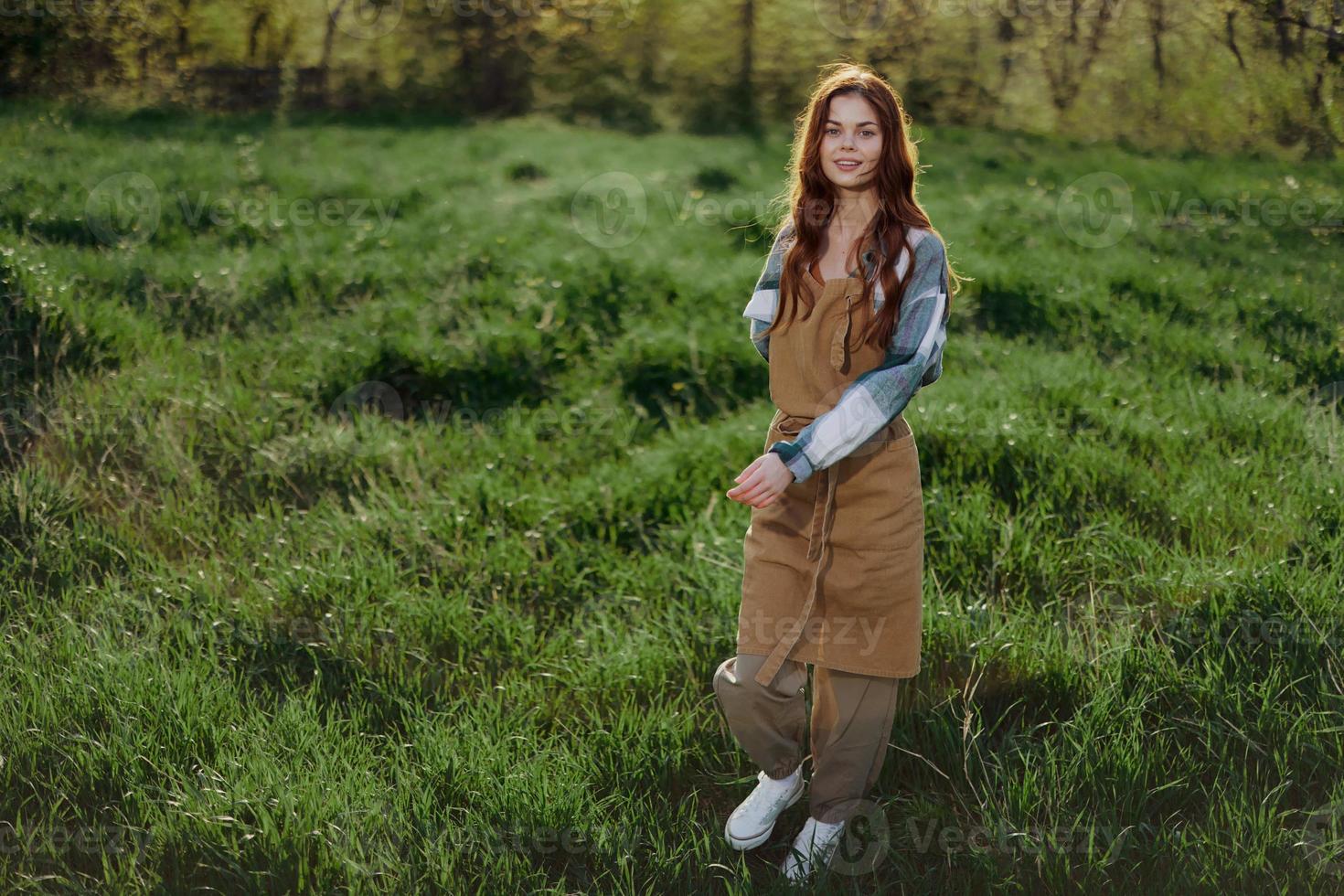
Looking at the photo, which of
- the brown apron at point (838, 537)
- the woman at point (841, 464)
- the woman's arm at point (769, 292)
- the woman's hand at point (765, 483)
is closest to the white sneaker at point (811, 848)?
the woman at point (841, 464)

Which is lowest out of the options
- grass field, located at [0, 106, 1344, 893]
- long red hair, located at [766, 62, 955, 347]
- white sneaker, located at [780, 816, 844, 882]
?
white sneaker, located at [780, 816, 844, 882]

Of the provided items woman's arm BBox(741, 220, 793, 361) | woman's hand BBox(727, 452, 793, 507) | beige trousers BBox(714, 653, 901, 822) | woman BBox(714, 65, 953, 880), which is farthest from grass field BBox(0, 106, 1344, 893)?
woman's arm BBox(741, 220, 793, 361)

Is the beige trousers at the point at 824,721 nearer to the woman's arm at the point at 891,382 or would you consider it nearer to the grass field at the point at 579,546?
the grass field at the point at 579,546

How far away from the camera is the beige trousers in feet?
7.41

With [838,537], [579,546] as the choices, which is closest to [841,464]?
[838,537]

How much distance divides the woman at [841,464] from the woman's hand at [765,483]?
1cm

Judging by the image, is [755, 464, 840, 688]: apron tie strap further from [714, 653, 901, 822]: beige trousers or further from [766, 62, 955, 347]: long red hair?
[766, 62, 955, 347]: long red hair

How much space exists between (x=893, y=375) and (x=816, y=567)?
0.45 m

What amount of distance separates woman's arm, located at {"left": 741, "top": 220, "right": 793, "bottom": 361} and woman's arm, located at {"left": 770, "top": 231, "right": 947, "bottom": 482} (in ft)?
0.92

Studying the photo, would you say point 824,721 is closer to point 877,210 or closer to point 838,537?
point 838,537

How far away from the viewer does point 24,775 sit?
2.46 meters

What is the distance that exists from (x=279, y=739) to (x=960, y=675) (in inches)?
70.8

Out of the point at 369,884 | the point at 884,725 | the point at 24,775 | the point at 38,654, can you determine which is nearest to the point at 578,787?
the point at 369,884

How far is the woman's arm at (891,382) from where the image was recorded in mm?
2020
